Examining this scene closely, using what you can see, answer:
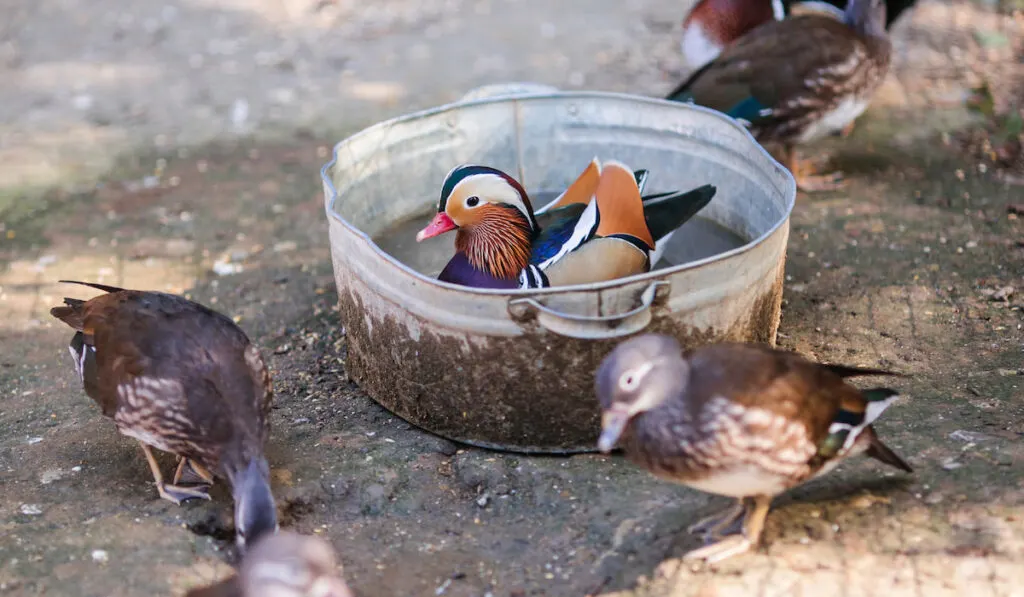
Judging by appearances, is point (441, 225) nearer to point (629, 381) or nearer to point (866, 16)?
point (629, 381)

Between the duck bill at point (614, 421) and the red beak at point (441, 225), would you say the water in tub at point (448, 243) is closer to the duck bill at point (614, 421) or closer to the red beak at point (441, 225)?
the red beak at point (441, 225)

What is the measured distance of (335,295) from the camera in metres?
4.61

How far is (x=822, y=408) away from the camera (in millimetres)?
2619

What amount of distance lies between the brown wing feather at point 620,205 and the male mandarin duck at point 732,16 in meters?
2.45

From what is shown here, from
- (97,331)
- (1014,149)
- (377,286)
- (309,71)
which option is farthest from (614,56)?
(97,331)

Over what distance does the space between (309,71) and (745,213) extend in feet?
13.7

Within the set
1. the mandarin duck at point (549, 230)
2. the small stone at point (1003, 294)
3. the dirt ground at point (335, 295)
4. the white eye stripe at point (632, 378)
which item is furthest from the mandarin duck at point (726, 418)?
the small stone at point (1003, 294)

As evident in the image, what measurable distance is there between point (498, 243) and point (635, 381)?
4.62 feet

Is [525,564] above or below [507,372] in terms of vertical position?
below

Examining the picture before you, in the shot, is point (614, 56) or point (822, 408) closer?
point (822, 408)

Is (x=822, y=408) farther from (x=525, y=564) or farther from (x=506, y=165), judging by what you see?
(x=506, y=165)

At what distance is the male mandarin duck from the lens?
5.94 meters

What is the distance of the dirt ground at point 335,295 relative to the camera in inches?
→ 110

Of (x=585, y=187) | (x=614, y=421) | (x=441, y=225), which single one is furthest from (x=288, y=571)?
(x=585, y=187)
